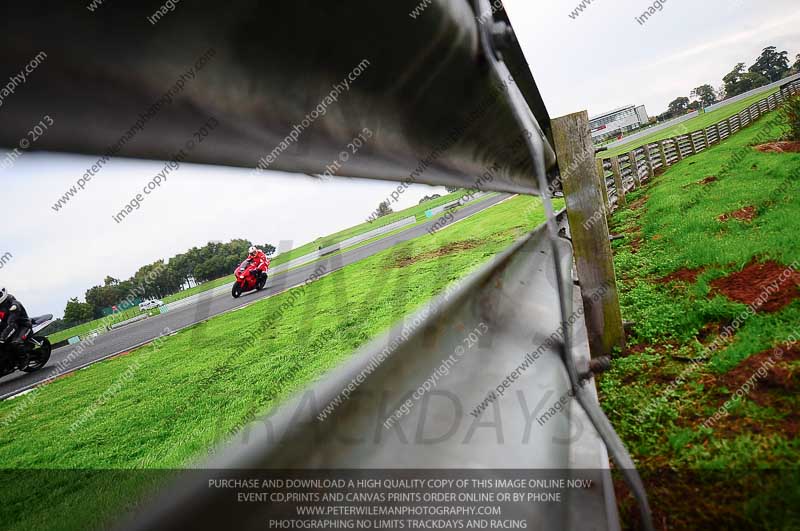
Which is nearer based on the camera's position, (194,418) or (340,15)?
(340,15)

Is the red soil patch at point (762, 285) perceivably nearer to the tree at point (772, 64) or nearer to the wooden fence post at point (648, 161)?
the wooden fence post at point (648, 161)

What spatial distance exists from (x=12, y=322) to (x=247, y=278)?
6171mm

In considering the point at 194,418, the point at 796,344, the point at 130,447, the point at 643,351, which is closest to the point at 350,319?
the point at 194,418

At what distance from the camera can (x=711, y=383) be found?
2.00 metres

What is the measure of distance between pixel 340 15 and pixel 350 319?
237 inches

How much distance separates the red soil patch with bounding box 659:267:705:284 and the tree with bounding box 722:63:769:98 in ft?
307

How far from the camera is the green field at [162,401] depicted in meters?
2.95

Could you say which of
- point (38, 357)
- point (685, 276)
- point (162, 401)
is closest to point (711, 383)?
point (685, 276)

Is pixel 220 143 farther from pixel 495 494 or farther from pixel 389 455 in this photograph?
pixel 495 494

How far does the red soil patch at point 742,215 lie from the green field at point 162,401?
3883 millimetres

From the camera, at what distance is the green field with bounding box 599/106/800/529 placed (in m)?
1.24

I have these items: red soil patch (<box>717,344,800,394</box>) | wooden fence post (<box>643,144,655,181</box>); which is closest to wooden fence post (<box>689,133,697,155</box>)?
wooden fence post (<box>643,144,655,181</box>)

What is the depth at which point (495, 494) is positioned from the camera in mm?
772

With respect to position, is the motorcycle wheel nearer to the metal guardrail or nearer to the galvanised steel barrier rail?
the metal guardrail
